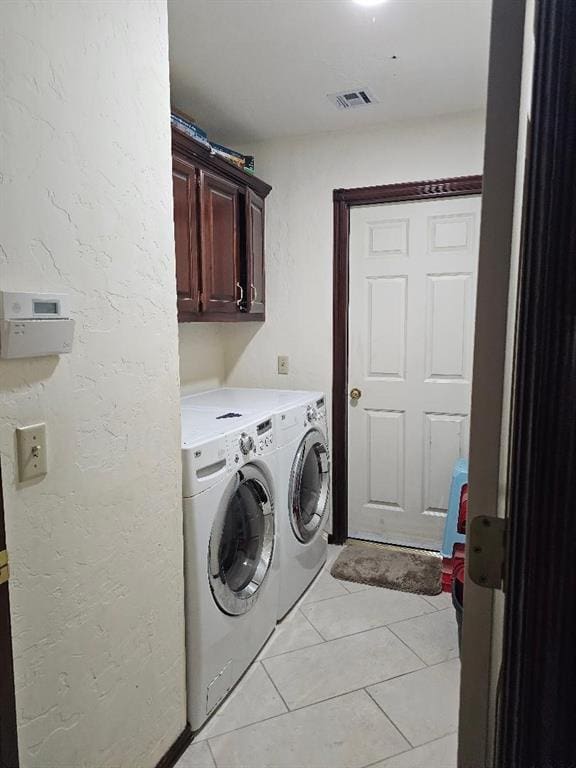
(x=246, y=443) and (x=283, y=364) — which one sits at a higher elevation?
(x=283, y=364)

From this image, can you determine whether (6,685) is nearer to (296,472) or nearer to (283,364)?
(296,472)

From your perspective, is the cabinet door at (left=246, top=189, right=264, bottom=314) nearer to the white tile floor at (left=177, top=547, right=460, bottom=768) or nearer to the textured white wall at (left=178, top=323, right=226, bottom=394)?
the textured white wall at (left=178, top=323, right=226, bottom=394)

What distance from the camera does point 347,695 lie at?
1864 mm

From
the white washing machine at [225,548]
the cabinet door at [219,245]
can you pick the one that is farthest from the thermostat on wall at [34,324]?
the cabinet door at [219,245]

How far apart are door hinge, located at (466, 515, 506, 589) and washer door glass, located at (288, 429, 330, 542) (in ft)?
5.58

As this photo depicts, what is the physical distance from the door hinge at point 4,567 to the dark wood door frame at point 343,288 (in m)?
2.24

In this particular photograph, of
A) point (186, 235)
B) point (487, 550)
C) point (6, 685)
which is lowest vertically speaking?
point (6, 685)

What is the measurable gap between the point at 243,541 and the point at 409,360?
4.92 ft

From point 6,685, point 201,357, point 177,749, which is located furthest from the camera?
point 201,357

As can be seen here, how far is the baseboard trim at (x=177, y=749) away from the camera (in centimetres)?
154

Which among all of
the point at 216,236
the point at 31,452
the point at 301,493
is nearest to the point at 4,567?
the point at 31,452

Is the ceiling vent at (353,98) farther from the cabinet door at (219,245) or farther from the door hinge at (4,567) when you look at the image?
the door hinge at (4,567)

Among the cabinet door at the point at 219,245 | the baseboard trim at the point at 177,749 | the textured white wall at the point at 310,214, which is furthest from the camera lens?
the textured white wall at the point at 310,214

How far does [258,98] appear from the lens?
2439mm
